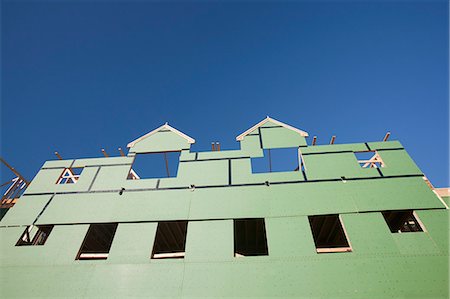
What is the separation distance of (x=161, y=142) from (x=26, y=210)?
7.46 meters

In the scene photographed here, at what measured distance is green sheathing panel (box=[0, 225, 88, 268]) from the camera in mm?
10180

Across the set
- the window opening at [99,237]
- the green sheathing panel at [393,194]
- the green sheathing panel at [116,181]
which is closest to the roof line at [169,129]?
the green sheathing panel at [116,181]

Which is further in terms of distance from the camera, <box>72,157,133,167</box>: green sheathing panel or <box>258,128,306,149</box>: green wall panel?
<box>72,157,133,167</box>: green sheathing panel

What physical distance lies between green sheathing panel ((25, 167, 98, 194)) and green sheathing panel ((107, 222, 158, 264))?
145 inches

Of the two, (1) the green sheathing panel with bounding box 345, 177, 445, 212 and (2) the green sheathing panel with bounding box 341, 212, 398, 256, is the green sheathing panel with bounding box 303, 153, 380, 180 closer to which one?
(1) the green sheathing panel with bounding box 345, 177, 445, 212

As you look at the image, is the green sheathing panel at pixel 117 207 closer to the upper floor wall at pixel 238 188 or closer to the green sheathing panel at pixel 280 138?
the upper floor wall at pixel 238 188

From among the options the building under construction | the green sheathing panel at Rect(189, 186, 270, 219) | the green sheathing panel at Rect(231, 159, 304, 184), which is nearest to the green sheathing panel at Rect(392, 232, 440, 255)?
the building under construction

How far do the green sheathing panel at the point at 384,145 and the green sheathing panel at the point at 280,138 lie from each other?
354 centimetres

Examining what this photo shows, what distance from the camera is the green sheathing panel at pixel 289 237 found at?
9562 millimetres

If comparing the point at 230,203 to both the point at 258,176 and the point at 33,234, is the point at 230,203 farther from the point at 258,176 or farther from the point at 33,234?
the point at 33,234

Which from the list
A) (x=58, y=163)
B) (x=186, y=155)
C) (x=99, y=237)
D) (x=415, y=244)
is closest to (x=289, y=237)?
(x=415, y=244)

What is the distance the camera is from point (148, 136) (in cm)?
1509

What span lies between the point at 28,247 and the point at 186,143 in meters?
8.70

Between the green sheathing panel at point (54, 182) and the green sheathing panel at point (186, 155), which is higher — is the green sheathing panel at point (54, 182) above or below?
below
